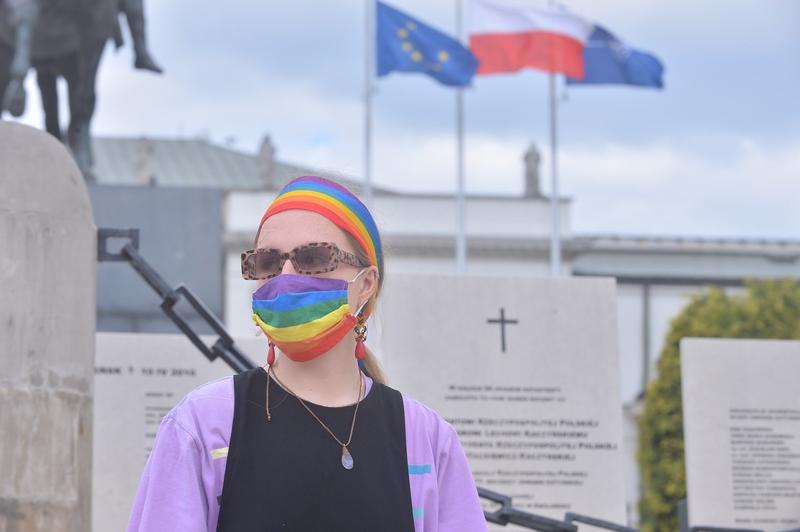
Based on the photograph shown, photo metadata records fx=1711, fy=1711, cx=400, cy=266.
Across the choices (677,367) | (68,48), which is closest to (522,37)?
(677,367)

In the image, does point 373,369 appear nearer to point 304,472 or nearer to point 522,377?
point 304,472

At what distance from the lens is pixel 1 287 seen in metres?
4.83

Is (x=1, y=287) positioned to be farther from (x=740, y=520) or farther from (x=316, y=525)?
(x=740, y=520)

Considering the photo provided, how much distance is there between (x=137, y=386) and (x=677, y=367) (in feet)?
89.7

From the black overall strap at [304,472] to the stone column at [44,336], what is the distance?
6.61 feet

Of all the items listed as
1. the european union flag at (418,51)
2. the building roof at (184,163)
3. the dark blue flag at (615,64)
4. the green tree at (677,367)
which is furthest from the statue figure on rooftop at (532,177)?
the european union flag at (418,51)

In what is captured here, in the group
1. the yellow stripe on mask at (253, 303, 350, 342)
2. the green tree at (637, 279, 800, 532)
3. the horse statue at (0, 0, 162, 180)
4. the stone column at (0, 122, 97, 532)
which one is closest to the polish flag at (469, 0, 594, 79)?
the green tree at (637, 279, 800, 532)

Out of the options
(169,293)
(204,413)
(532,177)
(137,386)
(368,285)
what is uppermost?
(532,177)

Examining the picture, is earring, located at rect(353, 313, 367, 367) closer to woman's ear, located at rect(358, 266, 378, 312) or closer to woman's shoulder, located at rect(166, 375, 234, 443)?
woman's ear, located at rect(358, 266, 378, 312)

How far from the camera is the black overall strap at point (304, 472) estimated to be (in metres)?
2.75

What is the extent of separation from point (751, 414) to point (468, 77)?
63.5 feet

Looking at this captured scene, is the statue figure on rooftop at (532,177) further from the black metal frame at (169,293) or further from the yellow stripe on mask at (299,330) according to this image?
the yellow stripe on mask at (299,330)

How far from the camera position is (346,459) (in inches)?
111

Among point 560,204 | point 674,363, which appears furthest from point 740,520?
point 560,204
